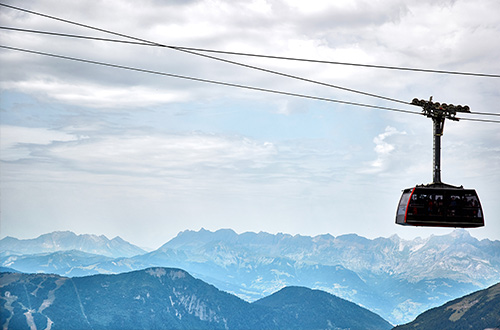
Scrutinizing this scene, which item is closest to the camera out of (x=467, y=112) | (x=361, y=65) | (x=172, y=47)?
(x=172, y=47)

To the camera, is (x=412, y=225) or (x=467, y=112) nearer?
(x=467, y=112)

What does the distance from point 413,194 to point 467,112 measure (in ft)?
36.5

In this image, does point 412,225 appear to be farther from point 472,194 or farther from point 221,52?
point 221,52

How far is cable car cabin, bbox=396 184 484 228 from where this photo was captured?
215ft

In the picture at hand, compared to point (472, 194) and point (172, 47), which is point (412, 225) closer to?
point (472, 194)

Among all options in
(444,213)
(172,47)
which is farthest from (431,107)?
(172,47)

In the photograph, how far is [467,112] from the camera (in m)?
59.4

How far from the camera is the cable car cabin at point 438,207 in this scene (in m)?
65.5

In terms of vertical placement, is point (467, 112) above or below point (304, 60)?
below

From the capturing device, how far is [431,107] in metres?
59.7

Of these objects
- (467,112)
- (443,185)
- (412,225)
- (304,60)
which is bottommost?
(412,225)

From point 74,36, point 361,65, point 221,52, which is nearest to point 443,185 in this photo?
point 361,65

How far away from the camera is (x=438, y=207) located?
215 feet

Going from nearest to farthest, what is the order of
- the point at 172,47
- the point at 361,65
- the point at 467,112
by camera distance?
the point at 172,47
the point at 467,112
the point at 361,65
